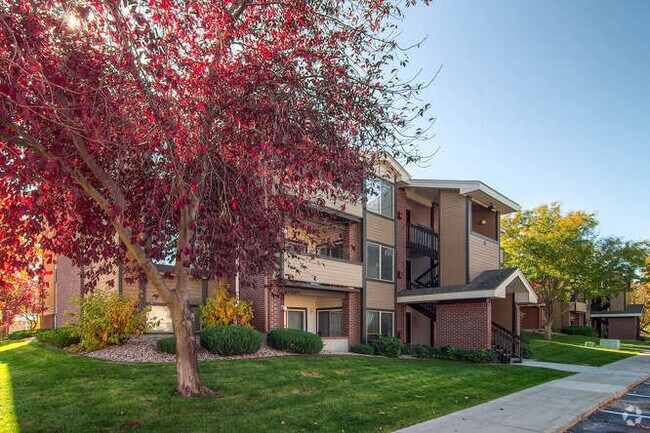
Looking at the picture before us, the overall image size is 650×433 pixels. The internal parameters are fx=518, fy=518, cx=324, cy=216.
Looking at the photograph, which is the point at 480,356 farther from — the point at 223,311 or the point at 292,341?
the point at 223,311

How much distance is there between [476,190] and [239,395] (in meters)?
16.3

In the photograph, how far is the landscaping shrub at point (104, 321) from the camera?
14742mm

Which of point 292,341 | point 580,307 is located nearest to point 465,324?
point 292,341

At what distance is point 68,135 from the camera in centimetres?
808

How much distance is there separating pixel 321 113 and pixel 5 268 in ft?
19.7

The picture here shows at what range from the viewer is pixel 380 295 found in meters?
23.5

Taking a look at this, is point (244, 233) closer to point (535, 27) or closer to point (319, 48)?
point (319, 48)

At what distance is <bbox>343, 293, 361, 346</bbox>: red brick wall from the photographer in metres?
22.0

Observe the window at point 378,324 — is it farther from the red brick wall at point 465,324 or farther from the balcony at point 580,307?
the balcony at point 580,307

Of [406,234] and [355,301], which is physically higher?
[406,234]

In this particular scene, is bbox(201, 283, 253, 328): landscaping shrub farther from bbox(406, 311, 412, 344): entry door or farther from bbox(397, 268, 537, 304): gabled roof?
bbox(406, 311, 412, 344): entry door

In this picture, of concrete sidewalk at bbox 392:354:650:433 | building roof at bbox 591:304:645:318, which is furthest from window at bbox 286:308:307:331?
building roof at bbox 591:304:645:318

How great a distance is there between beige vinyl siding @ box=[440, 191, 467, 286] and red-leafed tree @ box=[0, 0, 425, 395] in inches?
561

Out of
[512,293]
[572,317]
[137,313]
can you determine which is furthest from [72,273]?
[572,317]
